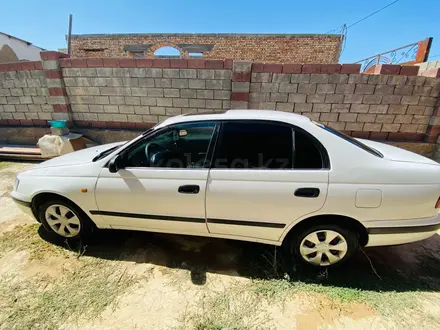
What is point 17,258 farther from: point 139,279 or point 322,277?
point 322,277

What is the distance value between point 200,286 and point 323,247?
4.03 feet

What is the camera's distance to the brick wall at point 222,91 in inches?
193

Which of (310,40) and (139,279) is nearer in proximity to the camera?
(139,279)

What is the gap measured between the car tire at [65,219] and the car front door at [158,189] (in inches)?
12.7

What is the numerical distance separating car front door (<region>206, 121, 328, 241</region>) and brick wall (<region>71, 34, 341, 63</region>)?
457 inches

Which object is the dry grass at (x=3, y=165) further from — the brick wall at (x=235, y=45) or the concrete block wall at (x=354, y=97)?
the brick wall at (x=235, y=45)

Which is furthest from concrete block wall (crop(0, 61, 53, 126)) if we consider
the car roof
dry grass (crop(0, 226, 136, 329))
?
the car roof

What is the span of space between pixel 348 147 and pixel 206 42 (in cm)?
1255

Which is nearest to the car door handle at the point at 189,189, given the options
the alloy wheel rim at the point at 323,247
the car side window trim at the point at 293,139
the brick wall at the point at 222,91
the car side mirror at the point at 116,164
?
the car side window trim at the point at 293,139

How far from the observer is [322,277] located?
2.06 metres

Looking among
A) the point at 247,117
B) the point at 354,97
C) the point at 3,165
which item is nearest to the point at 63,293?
the point at 247,117

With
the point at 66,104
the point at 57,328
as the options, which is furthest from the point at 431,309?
the point at 66,104

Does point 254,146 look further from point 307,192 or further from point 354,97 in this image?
point 354,97

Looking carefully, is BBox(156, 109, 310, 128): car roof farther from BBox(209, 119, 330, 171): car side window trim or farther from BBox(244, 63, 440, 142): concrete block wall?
BBox(244, 63, 440, 142): concrete block wall
